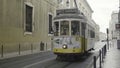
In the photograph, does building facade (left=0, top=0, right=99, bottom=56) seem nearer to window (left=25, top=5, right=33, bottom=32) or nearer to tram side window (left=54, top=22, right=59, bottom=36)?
window (left=25, top=5, right=33, bottom=32)

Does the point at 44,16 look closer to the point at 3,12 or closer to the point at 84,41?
the point at 3,12

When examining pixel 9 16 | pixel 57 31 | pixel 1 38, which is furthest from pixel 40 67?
pixel 9 16

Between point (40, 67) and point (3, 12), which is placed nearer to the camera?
point (40, 67)

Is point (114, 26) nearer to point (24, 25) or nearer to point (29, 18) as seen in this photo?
point (29, 18)

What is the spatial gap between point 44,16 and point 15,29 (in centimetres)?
1240

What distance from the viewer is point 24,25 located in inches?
1264

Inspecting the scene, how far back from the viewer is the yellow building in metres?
27.0

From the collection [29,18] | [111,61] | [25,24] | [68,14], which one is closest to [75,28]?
[68,14]

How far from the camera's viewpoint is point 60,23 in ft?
63.0

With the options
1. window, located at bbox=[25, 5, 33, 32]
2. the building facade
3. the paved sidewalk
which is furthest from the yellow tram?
window, located at bbox=[25, 5, 33, 32]

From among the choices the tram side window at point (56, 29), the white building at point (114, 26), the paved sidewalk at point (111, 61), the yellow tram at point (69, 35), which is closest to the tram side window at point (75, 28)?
the yellow tram at point (69, 35)

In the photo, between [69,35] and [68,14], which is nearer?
[69,35]

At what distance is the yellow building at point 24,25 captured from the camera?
1062 inches

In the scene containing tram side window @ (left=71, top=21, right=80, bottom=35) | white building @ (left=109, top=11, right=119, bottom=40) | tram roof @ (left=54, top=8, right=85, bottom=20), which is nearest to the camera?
tram side window @ (left=71, top=21, right=80, bottom=35)
